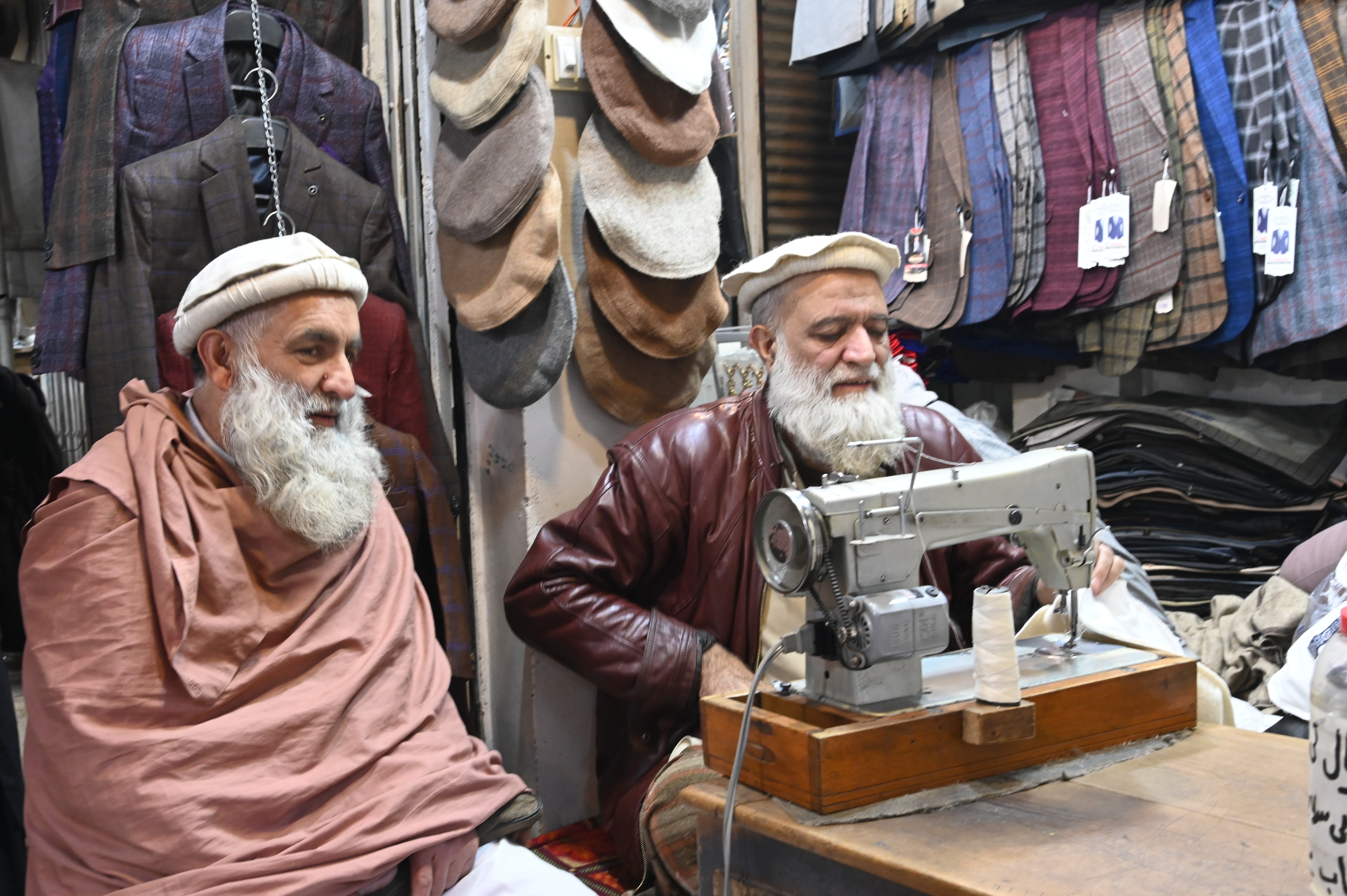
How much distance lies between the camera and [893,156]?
401cm

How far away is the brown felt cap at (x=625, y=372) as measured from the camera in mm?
2992

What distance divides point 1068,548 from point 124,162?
97.2 inches

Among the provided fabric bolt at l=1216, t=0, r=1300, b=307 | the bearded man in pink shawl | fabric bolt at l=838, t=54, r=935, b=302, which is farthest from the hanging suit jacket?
the bearded man in pink shawl

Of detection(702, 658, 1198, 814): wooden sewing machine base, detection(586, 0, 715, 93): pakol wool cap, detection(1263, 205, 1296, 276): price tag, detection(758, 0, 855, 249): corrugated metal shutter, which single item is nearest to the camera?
detection(702, 658, 1198, 814): wooden sewing machine base

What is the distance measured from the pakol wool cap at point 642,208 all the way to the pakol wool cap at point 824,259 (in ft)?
1.29

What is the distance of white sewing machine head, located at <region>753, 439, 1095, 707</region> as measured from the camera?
152 cm

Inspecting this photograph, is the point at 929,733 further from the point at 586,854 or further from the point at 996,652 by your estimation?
the point at 586,854

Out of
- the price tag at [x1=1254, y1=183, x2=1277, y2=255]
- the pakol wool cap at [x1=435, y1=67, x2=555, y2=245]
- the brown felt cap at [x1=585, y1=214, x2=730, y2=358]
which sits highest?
the pakol wool cap at [x1=435, y1=67, x2=555, y2=245]

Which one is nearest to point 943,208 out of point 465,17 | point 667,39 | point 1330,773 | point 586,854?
point 667,39

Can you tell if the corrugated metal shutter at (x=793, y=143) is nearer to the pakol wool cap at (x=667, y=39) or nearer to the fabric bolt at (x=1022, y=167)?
the fabric bolt at (x=1022, y=167)

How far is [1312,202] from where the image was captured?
308 cm

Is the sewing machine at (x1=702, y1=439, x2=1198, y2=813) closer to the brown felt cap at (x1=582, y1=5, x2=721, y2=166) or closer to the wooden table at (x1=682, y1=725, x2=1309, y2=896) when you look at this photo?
the wooden table at (x1=682, y1=725, x2=1309, y2=896)

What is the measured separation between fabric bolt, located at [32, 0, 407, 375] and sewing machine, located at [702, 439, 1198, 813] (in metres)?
1.73

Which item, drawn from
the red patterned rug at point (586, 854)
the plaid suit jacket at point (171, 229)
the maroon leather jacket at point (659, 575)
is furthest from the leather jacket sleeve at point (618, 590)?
the plaid suit jacket at point (171, 229)
